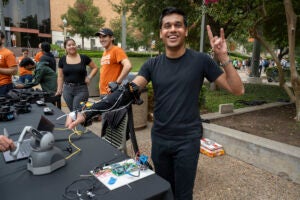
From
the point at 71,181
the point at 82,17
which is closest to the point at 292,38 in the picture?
the point at 71,181

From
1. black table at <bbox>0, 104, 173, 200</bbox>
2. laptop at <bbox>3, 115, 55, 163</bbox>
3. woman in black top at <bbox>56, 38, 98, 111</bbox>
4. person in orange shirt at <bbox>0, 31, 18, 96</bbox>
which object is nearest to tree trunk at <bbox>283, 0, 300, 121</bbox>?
woman in black top at <bbox>56, 38, 98, 111</bbox>

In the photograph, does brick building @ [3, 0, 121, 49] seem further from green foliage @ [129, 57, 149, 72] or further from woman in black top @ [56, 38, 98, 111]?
woman in black top @ [56, 38, 98, 111]

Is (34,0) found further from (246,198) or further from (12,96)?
(246,198)

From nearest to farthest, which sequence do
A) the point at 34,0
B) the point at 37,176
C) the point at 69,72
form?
1. the point at 37,176
2. the point at 69,72
3. the point at 34,0

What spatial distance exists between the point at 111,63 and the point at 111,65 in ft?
0.10

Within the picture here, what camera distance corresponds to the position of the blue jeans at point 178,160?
6.50 feet

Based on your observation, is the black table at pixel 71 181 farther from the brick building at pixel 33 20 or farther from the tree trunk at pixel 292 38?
the brick building at pixel 33 20

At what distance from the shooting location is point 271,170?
11.9 ft

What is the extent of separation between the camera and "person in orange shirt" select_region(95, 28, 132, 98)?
3789 mm

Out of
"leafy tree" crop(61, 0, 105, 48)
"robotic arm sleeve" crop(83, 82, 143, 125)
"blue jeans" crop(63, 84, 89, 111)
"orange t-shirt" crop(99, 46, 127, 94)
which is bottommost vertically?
"blue jeans" crop(63, 84, 89, 111)

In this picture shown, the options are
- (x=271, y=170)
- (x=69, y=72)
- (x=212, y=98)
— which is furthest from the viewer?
(x=212, y=98)

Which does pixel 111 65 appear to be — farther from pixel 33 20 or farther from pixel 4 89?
pixel 33 20

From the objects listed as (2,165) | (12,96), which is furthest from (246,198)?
(12,96)

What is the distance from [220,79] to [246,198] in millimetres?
1836
